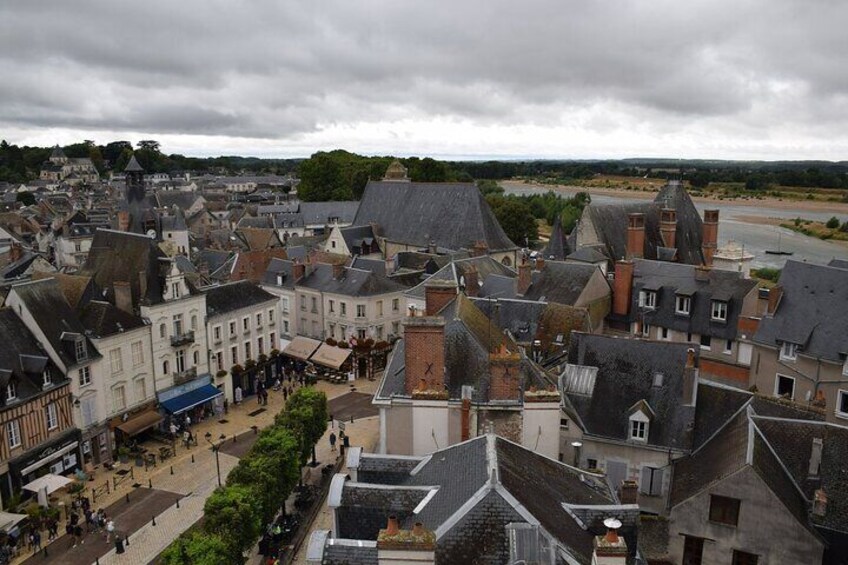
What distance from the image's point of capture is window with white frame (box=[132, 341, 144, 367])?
95.8 ft

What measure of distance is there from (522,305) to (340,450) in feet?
33.5

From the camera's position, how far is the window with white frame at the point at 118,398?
92.3 feet

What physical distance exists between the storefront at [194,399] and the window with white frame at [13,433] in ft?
23.1

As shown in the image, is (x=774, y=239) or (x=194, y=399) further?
(x=774, y=239)

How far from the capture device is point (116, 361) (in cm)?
2834

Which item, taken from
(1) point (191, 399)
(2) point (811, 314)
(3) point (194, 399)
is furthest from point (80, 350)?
(2) point (811, 314)

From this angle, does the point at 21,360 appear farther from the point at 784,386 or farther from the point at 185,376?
the point at 784,386

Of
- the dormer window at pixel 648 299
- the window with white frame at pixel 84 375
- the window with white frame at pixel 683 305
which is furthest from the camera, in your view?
the dormer window at pixel 648 299

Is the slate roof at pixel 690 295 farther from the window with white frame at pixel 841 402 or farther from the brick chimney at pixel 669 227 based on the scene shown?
the brick chimney at pixel 669 227

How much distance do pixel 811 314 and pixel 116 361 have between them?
94.7 feet

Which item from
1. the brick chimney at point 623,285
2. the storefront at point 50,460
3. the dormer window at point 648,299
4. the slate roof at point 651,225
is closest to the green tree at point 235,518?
the storefront at point 50,460

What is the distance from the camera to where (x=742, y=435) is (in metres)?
16.7

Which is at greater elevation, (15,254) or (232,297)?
(15,254)

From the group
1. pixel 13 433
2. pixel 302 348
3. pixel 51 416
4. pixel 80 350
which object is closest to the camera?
pixel 13 433
